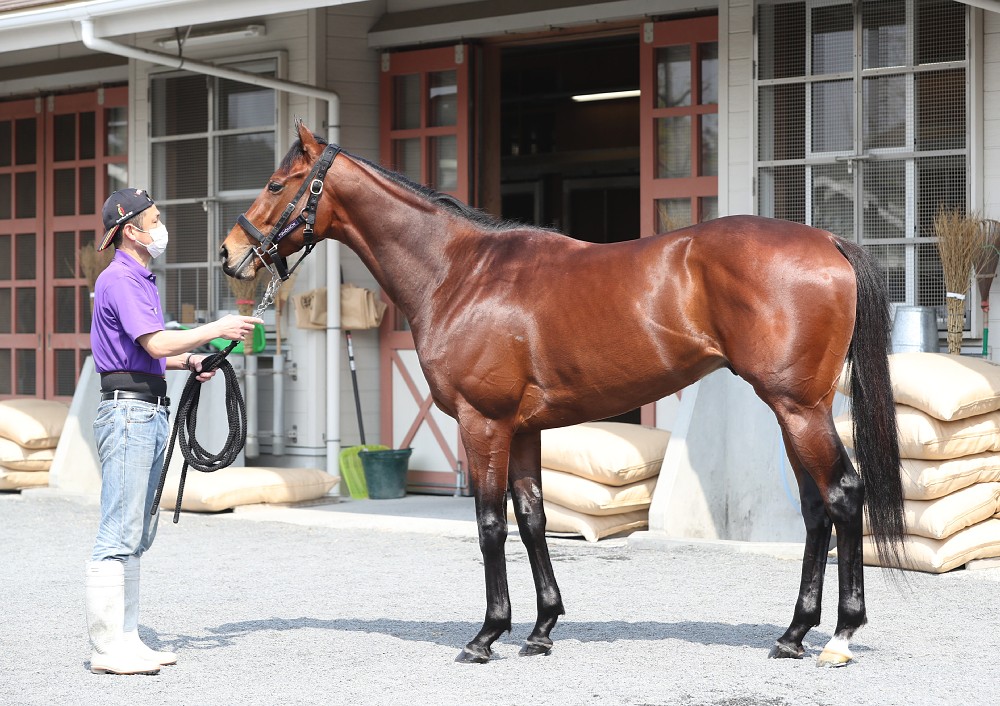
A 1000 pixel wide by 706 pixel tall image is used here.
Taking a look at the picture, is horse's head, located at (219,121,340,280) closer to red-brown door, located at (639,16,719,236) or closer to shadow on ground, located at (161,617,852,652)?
shadow on ground, located at (161,617,852,652)

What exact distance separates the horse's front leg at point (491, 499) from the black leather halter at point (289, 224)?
2.86ft

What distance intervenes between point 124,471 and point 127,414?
19cm

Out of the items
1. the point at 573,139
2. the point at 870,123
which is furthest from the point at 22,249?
the point at 870,123

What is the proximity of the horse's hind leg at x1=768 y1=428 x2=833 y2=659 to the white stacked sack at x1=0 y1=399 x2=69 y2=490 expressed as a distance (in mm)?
6842

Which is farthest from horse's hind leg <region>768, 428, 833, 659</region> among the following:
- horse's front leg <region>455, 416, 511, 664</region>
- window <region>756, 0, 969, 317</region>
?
window <region>756, 0, 969, 317</region>

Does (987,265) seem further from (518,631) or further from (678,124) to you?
(518,631)

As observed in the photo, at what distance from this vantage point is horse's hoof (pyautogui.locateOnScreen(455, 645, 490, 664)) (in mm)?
4426

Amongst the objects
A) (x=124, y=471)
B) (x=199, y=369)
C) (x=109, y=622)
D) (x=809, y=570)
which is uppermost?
(x=199, y=369)

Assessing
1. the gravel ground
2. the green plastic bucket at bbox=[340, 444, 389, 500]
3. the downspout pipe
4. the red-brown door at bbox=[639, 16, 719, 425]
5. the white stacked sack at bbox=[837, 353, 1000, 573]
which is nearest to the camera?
the gravel ground

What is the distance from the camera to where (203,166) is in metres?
10.1

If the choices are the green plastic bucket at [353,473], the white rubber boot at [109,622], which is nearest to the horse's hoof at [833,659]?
the white rubber boot at [109,622]

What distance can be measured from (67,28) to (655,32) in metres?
3.70

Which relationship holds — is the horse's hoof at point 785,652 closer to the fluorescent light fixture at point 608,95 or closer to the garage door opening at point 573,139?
the garage door opening at point 573,139

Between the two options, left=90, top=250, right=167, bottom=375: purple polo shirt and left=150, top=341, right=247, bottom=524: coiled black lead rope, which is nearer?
left=90, top=250, right=167, bottom=375: purple polo shirt
